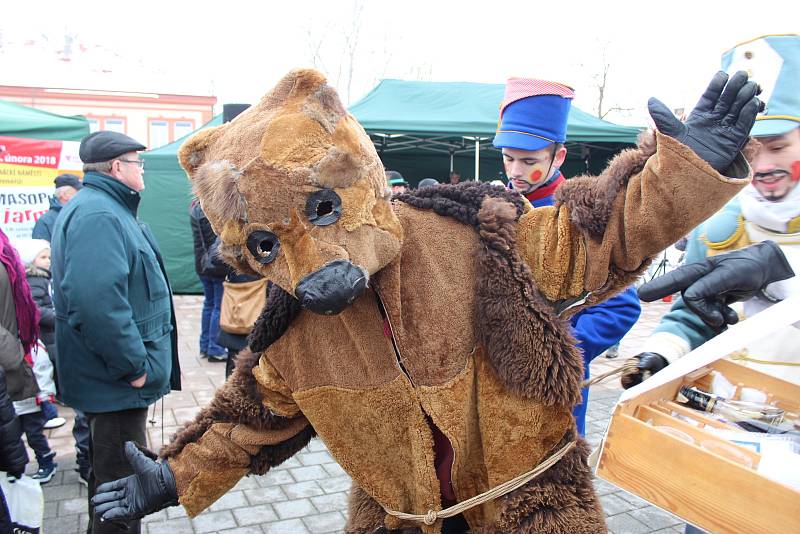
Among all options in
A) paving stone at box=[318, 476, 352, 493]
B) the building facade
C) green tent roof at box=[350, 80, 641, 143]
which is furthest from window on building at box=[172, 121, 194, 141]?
paving stone at box=[318, 476, 352, 493]

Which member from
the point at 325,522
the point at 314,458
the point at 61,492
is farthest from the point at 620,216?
the point at 61,492

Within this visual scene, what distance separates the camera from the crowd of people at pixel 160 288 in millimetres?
1638

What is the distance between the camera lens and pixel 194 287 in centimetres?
1080

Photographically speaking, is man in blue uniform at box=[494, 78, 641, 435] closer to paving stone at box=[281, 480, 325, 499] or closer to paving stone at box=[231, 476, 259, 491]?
paving stone at box=[281, 480, 325, 499]

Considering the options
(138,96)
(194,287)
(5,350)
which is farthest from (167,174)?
(138,96)

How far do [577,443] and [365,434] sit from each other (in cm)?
56

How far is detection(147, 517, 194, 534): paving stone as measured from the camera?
341 cm

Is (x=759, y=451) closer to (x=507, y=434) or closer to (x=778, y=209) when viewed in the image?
(x=507, y=434)

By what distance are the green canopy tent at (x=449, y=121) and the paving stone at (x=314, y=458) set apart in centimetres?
497

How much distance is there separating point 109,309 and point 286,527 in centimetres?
163

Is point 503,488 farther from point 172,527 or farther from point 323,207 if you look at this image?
point 172,527

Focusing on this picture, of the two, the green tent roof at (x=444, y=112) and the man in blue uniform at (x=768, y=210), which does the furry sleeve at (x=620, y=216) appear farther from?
the green tent roof at (x=444, y=112)

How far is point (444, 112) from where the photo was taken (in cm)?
992

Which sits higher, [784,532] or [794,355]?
[784,532]
